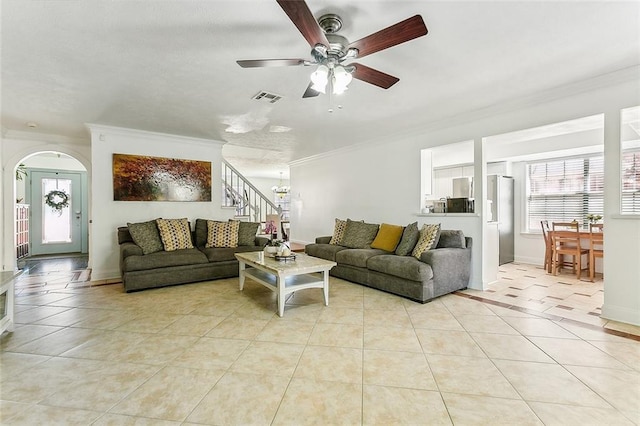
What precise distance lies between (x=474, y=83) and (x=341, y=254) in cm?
283

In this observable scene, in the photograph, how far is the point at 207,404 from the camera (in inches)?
66.9

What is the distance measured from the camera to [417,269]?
343cm

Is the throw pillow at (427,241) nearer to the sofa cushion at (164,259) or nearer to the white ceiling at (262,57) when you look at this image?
the white ceiling at (262,57)

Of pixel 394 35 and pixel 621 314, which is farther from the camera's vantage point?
pixel 621 314

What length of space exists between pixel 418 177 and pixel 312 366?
3.64 meters

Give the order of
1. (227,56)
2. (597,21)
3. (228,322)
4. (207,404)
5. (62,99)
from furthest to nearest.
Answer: (62,99) → (228,322) → (227,56) → (597,21) → (207,404)

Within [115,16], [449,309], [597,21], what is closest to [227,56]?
[115,16]

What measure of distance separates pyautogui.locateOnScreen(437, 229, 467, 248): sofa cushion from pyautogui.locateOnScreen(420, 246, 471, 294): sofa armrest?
0.28 ft

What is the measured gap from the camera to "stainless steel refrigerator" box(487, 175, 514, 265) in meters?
5.82

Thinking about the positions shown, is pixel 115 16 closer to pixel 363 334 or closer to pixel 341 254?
pixel 363 334

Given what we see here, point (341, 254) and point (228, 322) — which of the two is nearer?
point (228, 322)

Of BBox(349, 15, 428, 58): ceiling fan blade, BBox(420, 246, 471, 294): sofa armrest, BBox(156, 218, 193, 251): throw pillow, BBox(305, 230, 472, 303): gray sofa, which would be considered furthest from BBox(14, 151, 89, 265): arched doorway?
BBox(420, 246, 471, 294): sofa armrest

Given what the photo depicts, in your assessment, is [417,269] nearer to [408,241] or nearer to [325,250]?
[408,241]

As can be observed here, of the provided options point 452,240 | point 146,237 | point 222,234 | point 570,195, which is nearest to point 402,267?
point 452,240
